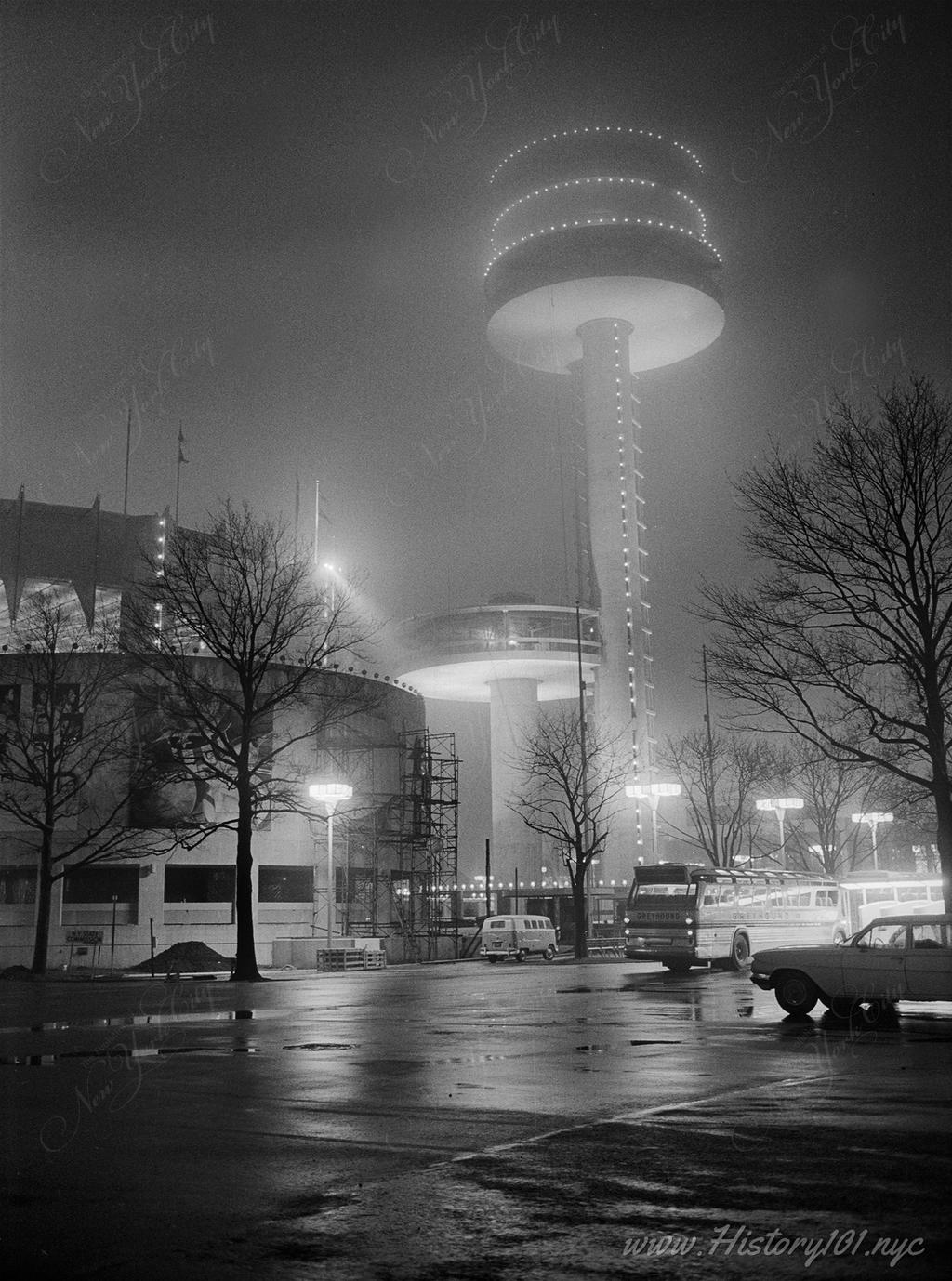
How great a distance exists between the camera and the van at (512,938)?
49.0 meters

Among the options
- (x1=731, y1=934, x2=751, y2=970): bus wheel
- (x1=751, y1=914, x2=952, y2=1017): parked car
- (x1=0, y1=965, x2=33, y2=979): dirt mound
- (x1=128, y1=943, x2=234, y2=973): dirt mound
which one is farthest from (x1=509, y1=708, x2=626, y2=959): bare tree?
(x1=751, y1=914, x2=952, y2=1017): parked car

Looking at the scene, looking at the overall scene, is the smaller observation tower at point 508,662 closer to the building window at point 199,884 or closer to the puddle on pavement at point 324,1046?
the building window at point 199,884

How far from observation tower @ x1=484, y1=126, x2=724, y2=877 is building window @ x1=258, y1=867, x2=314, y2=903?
52958 mm

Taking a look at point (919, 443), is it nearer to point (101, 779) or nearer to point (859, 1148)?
point (859, 1148)

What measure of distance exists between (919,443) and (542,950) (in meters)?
29.6

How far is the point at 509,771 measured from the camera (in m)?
122

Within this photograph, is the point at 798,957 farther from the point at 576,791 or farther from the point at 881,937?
the point at 576,791

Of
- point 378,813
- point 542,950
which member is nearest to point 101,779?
point 378,813

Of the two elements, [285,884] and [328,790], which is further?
[285,884]

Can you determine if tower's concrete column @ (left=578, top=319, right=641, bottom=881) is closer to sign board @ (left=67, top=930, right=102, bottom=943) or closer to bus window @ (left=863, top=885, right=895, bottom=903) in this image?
sign board @ (left=67, top=930, right=102, bottom=943)

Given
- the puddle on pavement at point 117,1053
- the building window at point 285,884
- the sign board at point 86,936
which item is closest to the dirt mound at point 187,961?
the sign board at point 86,936

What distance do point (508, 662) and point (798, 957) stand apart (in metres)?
100

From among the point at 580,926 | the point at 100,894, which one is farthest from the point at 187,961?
the point at 580,926

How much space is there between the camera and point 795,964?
19250 mm
